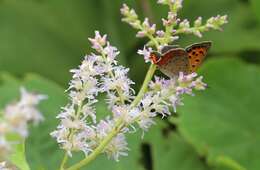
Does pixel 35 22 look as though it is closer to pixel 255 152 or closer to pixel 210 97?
pixel 210 97

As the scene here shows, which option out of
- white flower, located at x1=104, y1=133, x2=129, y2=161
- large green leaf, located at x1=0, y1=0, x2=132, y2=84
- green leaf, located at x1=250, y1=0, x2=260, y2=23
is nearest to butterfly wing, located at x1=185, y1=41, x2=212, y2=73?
white flower, located at x1=104, y1=133, x2=129, y2=161

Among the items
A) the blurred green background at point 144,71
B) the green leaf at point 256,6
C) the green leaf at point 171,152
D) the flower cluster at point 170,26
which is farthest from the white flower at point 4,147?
the green leaf at point 256,6

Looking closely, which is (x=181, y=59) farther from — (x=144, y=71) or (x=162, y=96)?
(x=144, y=71)

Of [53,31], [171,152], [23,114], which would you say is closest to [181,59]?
[23,114]

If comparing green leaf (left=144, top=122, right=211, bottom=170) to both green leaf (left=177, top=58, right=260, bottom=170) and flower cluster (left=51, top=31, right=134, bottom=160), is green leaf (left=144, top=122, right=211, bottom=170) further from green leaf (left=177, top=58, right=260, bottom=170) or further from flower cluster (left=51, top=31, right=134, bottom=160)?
flower cluster (left=51, top=31, right=134, bottom=160)

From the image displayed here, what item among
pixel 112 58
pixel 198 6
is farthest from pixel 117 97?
pixel 198 6
